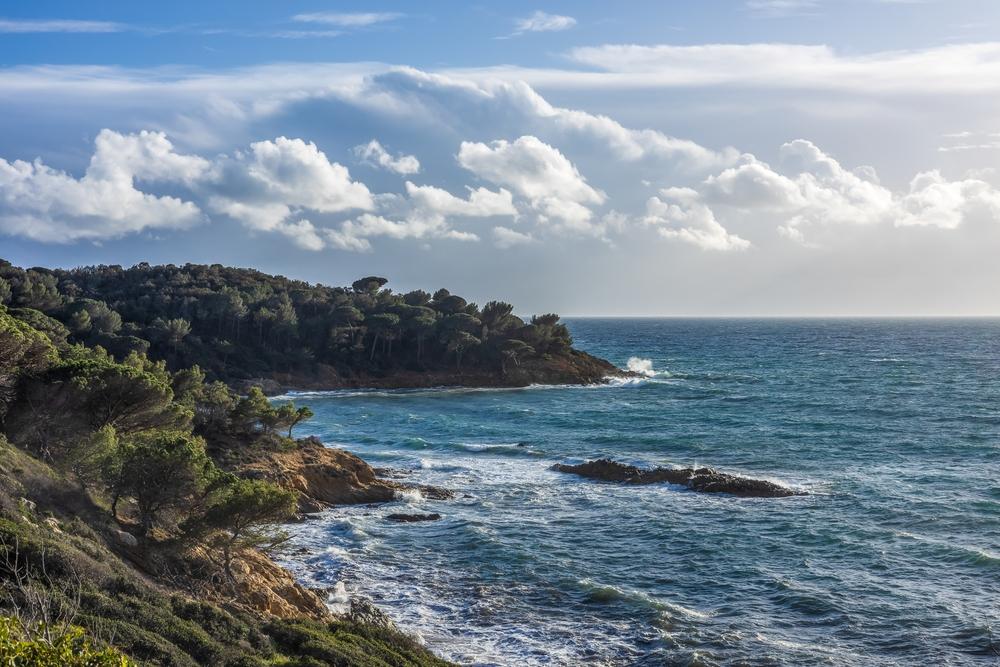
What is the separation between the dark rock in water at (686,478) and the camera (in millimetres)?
37750

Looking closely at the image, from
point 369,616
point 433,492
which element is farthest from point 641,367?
point 369,616

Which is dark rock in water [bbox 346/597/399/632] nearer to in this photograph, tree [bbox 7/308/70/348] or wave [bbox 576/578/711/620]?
wave [bbox 576/578/711/620]

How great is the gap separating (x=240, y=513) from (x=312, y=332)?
3044 inches

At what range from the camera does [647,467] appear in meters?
43.4

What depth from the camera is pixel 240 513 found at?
2181cm

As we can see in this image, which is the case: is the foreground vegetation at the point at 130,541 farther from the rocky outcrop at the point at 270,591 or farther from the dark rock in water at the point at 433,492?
the dark rock in water at the point at 433,492

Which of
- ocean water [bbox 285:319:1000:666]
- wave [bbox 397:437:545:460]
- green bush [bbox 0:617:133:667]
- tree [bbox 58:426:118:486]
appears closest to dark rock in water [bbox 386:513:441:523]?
ocean water [bbox 285:319:1000:666]

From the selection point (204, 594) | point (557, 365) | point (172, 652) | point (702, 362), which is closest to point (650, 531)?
point (204, 594)

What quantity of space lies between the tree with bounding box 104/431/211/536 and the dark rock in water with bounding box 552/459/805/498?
23.7m

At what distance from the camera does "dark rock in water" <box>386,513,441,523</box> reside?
33.3m

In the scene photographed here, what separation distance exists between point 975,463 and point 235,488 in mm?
39813

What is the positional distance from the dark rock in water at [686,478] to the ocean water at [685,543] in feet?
3.85

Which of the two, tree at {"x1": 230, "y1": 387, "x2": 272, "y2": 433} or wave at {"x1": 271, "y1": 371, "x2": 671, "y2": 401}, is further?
wave at {"x1": 271, "y1": 371, "x2": 671, "y2": 401}

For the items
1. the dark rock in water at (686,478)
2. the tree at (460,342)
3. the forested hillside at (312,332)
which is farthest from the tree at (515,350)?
the dark rock in water at (686,478)
